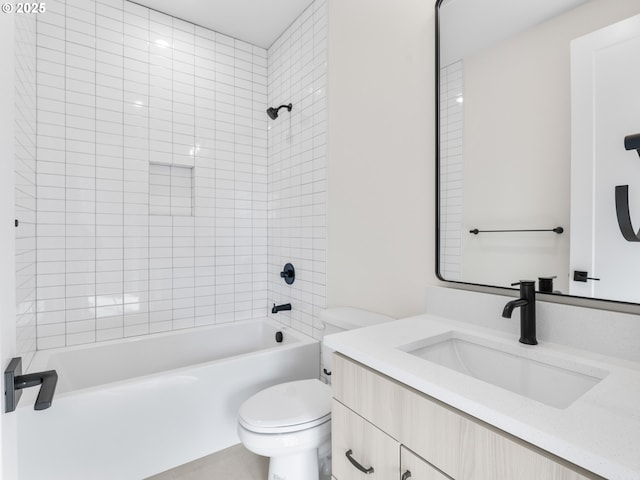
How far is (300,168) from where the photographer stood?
2391 mm

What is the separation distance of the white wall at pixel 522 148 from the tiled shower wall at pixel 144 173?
120 centimetres

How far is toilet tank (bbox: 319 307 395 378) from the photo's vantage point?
1.63m

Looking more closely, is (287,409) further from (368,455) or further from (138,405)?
(138,405)

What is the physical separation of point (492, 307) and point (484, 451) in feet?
2.05

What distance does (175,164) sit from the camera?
97.0 inches

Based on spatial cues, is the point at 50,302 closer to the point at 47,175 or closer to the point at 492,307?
the point at 47,175

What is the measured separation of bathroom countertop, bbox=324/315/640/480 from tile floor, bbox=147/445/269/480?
1134 mm

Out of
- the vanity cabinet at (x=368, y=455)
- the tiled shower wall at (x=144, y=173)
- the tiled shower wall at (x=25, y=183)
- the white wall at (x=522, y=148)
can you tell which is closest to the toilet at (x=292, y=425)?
the vanity cabinet at (x=368, y=455)

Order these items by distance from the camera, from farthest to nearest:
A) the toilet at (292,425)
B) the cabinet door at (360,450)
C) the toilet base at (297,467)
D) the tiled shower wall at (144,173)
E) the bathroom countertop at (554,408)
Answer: the tiled shower wall at (144,173) < the toilet base at (297,467) < the toilet at (292,425) < the cabinet door at (360,450) < the bathroom countertop at (554,408)

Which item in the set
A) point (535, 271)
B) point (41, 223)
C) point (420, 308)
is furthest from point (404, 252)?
point (41, 223)

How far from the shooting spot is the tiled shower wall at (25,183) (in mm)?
1511

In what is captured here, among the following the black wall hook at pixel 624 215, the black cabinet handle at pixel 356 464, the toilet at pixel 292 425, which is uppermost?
the black wall hook at pixel 624 215

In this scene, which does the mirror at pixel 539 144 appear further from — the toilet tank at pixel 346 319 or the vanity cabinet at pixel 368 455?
the vanity cabinet at pixel 368 455

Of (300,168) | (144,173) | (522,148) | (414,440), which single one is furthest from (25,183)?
(522,148)
